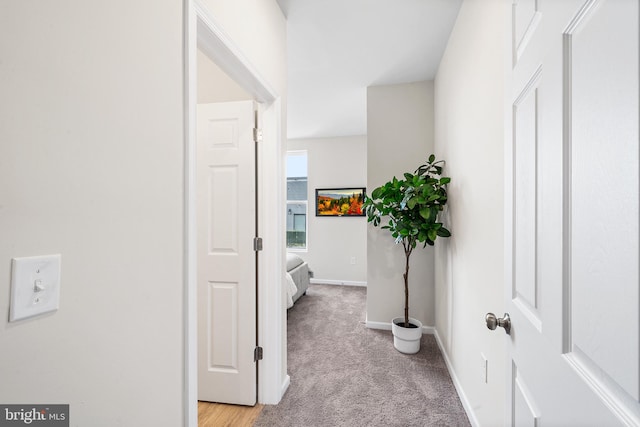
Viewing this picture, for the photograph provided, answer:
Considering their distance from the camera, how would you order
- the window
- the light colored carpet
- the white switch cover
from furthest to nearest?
1. the window
2. the light colored carpet
3. the white switch cover

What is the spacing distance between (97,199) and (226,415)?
175 cm

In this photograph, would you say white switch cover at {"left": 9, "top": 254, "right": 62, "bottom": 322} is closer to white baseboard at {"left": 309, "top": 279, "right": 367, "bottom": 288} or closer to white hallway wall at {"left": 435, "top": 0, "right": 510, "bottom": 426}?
white hallway wall at {"left": 435, "top": 0, "right": 510, "bottom": 426}

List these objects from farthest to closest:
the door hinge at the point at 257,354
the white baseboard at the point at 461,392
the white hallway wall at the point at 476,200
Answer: the door hinge at the point at 257,354, the white baseboard at the point at 461,392, the white hallway wall at the point at 476,200

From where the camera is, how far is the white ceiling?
2.10m

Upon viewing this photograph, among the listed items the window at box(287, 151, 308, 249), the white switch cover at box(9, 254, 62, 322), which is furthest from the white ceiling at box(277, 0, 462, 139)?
the white switch cover at box(9, 254, 62, 322)

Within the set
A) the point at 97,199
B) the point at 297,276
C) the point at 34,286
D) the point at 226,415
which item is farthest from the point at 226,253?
the point at 297,276

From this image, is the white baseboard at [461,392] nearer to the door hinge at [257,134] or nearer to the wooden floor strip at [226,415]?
the wooden floor strip at [226,415]

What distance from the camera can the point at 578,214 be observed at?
539 millimetres

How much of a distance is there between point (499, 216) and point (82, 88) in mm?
1572

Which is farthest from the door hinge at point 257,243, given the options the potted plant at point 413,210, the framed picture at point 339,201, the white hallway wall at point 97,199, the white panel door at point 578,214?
the framed picture at point 339,201

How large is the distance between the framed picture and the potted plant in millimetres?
2337

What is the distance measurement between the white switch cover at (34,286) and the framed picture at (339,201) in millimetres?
4824

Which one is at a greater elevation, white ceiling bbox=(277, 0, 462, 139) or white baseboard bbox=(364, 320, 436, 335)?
white ceiling bbox=(277, 0, 462, 139)

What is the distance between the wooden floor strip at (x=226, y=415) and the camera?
1.80 metres
